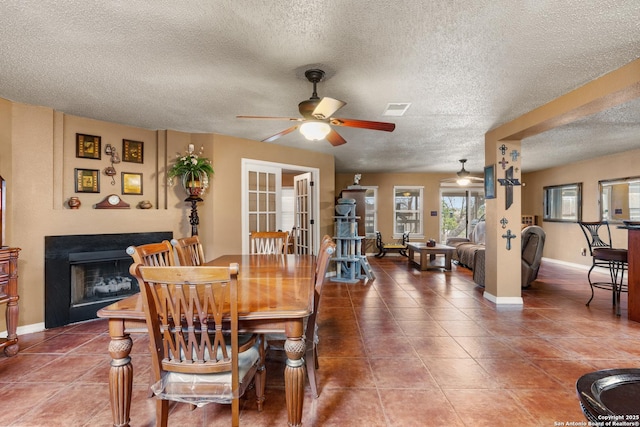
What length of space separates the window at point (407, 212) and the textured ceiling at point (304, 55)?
543 cm

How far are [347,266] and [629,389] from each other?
470 cm

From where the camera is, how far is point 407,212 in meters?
9.09

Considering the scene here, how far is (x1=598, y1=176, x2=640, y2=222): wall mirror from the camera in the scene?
17.5ft

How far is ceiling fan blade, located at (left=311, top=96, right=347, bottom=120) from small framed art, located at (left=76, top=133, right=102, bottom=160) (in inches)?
120

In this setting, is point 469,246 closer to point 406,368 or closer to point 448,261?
point 448,261

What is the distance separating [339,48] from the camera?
207cm

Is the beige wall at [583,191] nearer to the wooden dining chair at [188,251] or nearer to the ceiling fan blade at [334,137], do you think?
the ceiling fan blade at [334,137]

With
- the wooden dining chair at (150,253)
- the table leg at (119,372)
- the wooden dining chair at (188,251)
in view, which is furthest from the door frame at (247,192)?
the table leg at (119,372)

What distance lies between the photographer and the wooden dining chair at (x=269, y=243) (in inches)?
137

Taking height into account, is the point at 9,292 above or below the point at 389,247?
above

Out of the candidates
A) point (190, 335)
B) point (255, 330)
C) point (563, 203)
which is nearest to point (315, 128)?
point (255, 330)

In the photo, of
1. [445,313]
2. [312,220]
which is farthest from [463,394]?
[312,220]

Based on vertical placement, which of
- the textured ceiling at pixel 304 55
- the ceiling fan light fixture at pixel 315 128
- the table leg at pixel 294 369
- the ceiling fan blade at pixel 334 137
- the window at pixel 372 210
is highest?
the textured ceiling at pixel 304 55

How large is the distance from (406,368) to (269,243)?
1976 millimetres
